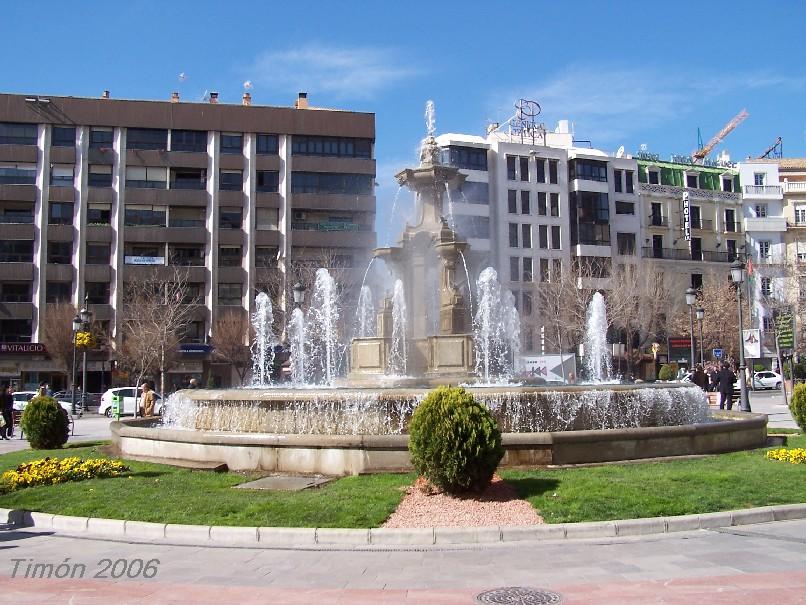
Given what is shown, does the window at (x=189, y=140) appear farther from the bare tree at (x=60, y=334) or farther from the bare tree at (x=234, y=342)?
the bare tree at (x=60, y=334)

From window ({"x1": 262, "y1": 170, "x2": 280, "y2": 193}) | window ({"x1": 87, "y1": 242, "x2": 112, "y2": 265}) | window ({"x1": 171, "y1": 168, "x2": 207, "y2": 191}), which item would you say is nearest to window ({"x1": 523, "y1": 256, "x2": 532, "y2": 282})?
window ({"x1": 262, "y1": 170, "x2": 280, "y2": 193})

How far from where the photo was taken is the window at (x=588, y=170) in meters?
63.8

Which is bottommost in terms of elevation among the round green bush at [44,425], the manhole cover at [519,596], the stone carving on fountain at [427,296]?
the manhole cover at [519,596]

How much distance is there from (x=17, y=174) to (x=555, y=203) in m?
41.1

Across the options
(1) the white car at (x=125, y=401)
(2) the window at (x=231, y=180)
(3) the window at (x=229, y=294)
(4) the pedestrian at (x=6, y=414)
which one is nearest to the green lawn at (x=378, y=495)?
(4) the pedestrian at (x=6, y=414)

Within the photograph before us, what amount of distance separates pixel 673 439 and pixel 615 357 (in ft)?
140

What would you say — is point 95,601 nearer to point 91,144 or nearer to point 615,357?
point 615,357

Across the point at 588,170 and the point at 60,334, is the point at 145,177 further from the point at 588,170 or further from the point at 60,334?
the point at 588,170

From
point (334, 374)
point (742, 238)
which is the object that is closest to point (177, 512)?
point (334, 374)

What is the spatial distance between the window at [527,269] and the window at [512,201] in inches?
153

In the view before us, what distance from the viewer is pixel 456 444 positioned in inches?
371

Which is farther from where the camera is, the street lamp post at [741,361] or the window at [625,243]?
the window at [625,243]

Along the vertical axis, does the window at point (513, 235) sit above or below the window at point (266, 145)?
below

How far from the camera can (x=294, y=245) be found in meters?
58.6
